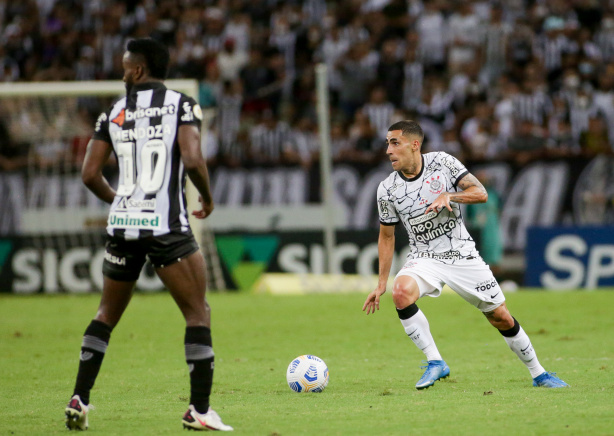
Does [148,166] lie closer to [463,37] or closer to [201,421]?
[201,421]

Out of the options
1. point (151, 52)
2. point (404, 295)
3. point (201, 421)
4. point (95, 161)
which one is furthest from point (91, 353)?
point (404, 295)

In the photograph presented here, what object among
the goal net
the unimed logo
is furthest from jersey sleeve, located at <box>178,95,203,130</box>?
the unimed logo

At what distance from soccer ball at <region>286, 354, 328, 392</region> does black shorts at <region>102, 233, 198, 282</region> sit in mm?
2189

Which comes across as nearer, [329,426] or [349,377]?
[329,426]

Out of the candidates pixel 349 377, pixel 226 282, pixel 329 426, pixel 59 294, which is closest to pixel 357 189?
pixel 226 282

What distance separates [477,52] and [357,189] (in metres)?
5.10

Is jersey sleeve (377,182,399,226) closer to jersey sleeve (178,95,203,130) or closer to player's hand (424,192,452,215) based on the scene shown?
player's hand (424,192,452,215)

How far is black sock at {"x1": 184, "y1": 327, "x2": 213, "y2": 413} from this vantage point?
580 cm

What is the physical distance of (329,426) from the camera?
6.02 m

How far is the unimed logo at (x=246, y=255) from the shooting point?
19.3 meters

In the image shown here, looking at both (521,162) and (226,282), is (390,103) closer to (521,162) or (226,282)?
(521,162)

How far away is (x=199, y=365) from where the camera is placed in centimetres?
582

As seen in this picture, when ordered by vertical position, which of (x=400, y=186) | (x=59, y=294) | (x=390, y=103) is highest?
(x=390, y=103)

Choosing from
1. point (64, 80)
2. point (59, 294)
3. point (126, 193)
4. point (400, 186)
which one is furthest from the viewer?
point (64, 80)
